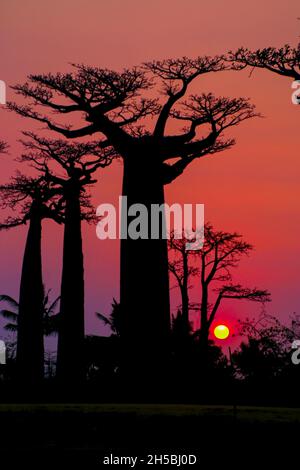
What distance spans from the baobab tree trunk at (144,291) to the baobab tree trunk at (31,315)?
383 inches

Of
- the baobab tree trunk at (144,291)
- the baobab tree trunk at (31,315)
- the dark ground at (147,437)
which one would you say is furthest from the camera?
the baobab tree trunk at (31,315)

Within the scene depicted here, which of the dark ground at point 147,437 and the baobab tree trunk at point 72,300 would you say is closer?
the dark ground at point 147,437

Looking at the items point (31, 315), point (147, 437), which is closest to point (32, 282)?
point (31, 315)

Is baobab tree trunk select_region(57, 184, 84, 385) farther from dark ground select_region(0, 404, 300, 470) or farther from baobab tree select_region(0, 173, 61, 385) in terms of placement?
dark ground select_region(0, 404, 300, 470)

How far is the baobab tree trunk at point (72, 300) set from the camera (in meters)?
37.4

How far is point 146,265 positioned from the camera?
2944 cm

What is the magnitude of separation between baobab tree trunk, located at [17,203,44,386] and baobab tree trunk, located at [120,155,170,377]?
9733 mm

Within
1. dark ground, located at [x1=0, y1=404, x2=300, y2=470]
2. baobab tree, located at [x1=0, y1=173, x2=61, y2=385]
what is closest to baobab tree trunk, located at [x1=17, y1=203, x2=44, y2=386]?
baobab tree, located at [x1=0, y1=173, x2=61, y2=385]

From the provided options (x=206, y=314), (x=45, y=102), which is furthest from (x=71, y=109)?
(x=206, y=314)

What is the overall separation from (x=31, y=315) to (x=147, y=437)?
22131 millimetres

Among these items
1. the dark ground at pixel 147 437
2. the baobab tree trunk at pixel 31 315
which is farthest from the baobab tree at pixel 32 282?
the dark ground at pixel 147 437

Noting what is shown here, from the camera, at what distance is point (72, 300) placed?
38.6m

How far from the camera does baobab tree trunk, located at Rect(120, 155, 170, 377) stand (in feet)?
95.5

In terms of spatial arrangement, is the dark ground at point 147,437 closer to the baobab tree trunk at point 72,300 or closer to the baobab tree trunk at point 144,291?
the baobab tree trunk at point 144,291
